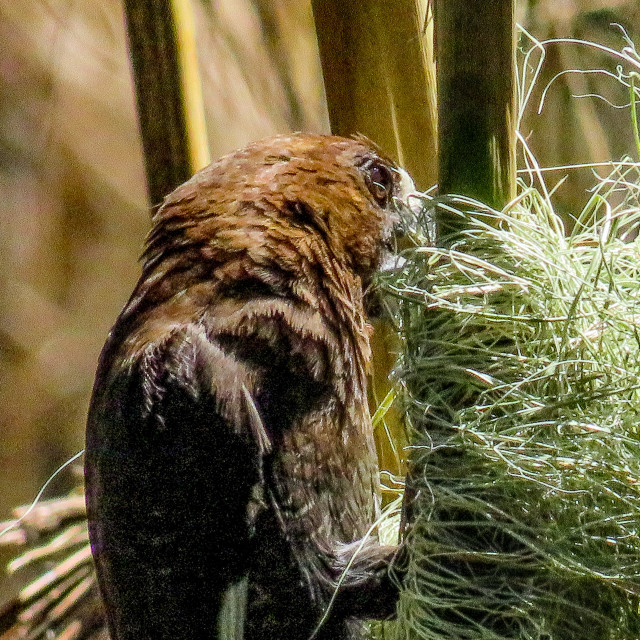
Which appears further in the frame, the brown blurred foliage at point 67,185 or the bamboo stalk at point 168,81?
the brown blurred foliage at point 67,185

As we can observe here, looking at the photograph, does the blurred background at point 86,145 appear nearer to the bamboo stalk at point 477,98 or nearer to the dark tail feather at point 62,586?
the dark tail feather at point 62,586

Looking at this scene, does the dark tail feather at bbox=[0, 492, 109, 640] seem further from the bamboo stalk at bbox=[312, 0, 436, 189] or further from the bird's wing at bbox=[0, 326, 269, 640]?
the bamboo stalk at bbox=[312, 0, 436, 189]

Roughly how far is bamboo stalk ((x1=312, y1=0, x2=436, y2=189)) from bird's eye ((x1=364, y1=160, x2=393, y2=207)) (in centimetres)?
7

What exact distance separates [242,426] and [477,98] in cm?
42

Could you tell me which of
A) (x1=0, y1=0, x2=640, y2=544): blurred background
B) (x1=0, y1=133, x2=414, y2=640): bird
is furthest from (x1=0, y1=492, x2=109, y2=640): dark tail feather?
(x1=0, y1=0, x2=640, y2=544): blurred background

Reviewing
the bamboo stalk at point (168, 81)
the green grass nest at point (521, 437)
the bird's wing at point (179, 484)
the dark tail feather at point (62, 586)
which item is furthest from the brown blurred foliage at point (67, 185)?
the green grass nest at point (521, 437)

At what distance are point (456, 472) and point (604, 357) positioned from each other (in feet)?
0.54

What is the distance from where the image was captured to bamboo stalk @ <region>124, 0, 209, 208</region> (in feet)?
3.64

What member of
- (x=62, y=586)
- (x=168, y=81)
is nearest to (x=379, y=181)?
(x=168, y=81)

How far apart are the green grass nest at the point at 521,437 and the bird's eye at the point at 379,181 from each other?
360 millimetres

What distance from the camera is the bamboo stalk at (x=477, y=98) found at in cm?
74

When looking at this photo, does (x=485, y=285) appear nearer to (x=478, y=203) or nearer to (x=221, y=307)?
(x=478, y=203)

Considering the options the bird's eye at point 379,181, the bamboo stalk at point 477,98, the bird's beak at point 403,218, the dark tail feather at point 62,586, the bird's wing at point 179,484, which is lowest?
the dark tail feather at point 62,586

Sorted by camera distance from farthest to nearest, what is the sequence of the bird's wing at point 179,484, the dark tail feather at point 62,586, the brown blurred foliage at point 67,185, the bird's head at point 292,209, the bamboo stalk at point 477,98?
1. the brown blurred foliage at point 67,185
2. the dark tail feather at point 62,586
3. the bird's head at point 292,209
4. the bird's wing at point 179,484
5. the bamboo stalk at point 477,98
